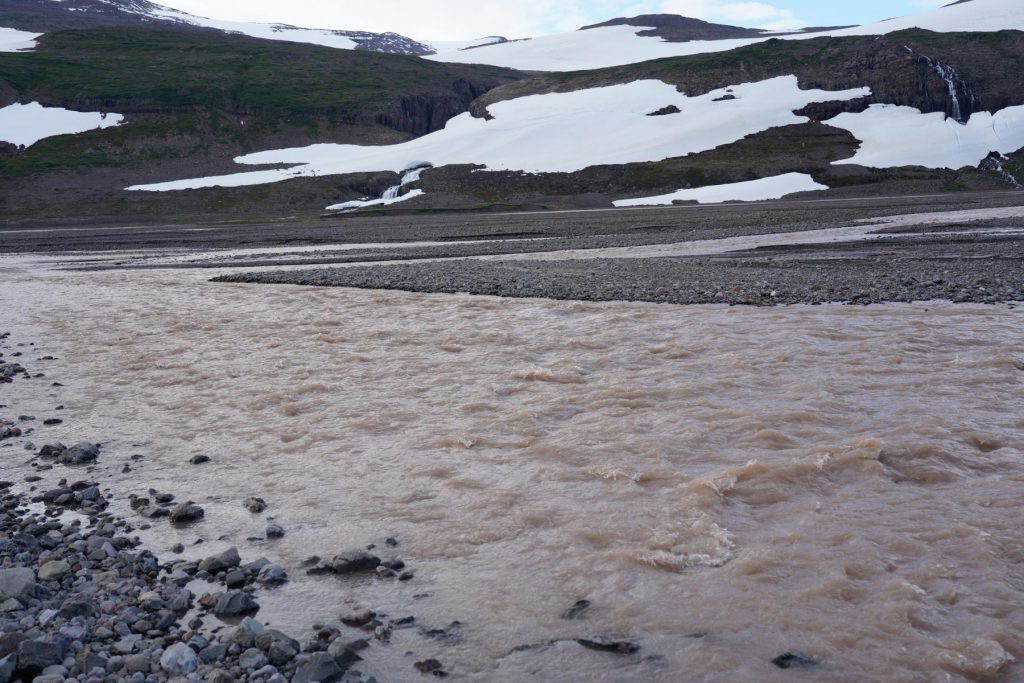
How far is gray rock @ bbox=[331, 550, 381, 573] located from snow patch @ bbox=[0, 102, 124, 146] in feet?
287

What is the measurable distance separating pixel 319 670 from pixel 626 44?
14431cm

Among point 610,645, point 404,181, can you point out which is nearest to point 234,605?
point 610,645

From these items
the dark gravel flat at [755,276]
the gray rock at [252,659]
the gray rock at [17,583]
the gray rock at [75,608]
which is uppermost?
the dark gravel flat at [755,276]

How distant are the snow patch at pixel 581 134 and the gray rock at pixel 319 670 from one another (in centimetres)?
6534

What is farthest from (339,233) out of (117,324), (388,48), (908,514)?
(388,48)

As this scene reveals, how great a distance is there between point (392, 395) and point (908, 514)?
600 centimetres

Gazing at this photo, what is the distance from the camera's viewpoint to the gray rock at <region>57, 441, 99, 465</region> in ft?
25.5

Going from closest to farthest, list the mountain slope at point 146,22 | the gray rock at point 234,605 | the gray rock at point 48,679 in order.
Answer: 1. the gray rock at point 48,679
2. the gray rock at point 234,605
3. the mountain slope at point 146,22

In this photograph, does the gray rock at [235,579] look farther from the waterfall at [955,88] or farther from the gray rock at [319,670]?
the waterfall at [955,88]

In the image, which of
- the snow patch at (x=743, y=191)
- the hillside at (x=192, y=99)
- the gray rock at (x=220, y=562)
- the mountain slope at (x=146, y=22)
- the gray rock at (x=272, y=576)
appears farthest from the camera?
the mountain slope at (x=146, y=22)

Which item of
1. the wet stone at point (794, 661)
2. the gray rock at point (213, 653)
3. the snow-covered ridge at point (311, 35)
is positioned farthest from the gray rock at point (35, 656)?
the snow-covered ridge at point (311, 35)

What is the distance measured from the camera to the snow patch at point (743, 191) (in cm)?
5678

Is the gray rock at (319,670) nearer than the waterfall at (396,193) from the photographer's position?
Yes

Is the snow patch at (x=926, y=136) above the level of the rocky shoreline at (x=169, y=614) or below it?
above
